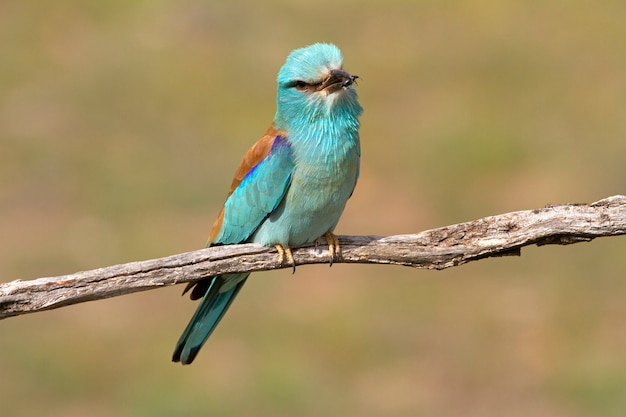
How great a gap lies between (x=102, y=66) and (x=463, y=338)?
15.9 ft

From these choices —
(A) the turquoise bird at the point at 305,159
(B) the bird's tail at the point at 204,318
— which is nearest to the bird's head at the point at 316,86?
(A) the turquoise bird at the point at 305,159

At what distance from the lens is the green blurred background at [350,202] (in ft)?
23.9

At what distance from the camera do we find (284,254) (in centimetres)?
444

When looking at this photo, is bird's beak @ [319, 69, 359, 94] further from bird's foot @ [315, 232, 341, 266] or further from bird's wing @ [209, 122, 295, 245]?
bird's foot @ [315, 232, 341, 266]

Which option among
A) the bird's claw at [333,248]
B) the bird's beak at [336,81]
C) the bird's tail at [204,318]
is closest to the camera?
the bird's beak at [336,81]

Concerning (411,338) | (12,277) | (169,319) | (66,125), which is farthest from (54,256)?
(411,338)

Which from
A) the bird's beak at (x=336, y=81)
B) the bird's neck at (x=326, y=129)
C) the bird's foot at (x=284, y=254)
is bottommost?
the bird's foot at (x=284, y=254)

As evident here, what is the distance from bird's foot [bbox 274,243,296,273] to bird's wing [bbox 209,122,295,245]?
0.15 m

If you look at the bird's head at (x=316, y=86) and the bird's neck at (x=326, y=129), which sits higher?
the bird's head at (x=316, y=86)

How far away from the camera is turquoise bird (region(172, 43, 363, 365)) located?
4.39m

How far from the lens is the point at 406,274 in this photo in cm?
799

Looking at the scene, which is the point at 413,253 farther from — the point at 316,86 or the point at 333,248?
the point at 316,86

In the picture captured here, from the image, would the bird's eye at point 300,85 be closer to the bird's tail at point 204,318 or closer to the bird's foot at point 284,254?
the bird's foot at point 284,254

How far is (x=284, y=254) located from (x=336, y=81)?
680 millimetres
